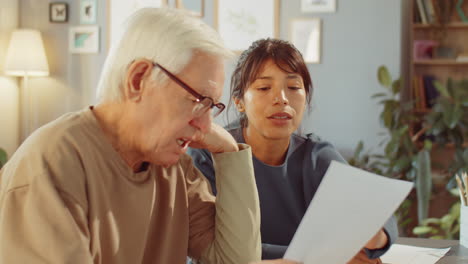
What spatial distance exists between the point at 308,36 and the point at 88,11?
73.4 inches

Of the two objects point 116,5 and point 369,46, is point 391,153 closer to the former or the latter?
point 369,46

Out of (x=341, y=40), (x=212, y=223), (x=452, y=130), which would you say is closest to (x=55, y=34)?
(x=341, y=40)

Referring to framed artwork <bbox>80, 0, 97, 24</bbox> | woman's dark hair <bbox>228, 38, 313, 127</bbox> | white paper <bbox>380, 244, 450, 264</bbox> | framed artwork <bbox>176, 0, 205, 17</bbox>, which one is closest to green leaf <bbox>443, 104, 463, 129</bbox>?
framed artwork <bbox>176, 0, 205, 17</bbox>

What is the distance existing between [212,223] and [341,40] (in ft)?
10.2

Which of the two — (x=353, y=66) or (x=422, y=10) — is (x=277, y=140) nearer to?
(x=353, y=66)

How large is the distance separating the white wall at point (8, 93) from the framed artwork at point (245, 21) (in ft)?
5.66

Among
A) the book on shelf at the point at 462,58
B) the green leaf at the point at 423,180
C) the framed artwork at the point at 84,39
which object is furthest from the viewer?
the framed artwork at the point at 84,39

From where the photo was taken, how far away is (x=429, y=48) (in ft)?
14.7

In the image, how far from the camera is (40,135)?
0.88 m

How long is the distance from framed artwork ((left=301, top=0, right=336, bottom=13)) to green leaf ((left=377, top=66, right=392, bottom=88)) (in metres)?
0.59

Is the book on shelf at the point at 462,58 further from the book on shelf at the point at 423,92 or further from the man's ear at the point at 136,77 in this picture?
the man's ear at the point at 136,77

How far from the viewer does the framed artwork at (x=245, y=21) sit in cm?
418

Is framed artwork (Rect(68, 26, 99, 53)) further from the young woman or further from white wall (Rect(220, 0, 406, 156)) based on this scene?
the young woman

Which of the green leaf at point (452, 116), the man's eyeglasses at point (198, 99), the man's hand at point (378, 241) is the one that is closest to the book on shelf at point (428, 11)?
the green leaf at point (452, 116)
